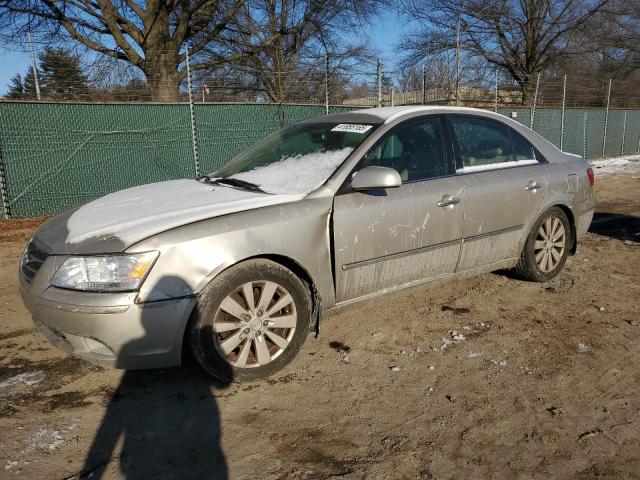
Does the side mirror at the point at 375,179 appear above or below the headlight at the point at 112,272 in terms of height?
above

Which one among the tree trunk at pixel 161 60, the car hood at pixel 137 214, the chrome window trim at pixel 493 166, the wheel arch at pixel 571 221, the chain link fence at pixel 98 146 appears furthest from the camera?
the tree trunk at pixel 161 60

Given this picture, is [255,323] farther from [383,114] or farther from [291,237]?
[383,114]

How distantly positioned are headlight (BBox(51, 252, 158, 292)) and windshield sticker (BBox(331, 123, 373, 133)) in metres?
1.79

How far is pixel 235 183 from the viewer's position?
3754mm

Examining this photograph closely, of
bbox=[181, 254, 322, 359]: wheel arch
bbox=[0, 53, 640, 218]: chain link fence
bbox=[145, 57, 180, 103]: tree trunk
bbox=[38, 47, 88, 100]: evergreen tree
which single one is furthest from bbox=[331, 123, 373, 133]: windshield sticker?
bbox=[145, 57, 180, 103]: tree trunk

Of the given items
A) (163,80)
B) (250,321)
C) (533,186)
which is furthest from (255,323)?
(163,80)

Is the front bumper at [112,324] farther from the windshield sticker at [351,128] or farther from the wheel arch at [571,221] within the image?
the wheel arch at [571,221]

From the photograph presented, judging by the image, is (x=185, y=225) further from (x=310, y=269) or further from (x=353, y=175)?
(x=353, y=175)

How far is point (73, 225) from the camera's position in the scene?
3.13 m

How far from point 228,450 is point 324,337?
1396 mm

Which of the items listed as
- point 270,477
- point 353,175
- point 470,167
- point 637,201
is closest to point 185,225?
point 353,175

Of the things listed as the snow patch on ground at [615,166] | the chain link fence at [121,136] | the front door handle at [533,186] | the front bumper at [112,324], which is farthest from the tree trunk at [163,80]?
the snow patch on ground at [615,166]

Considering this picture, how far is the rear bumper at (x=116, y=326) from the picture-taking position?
8.72 ft

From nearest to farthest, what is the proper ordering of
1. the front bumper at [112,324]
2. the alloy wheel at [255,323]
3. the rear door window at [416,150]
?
1. the front bumper at [112,324]
2. the alloy wheel at [255,323]
3. the rear door window at [416,150]
